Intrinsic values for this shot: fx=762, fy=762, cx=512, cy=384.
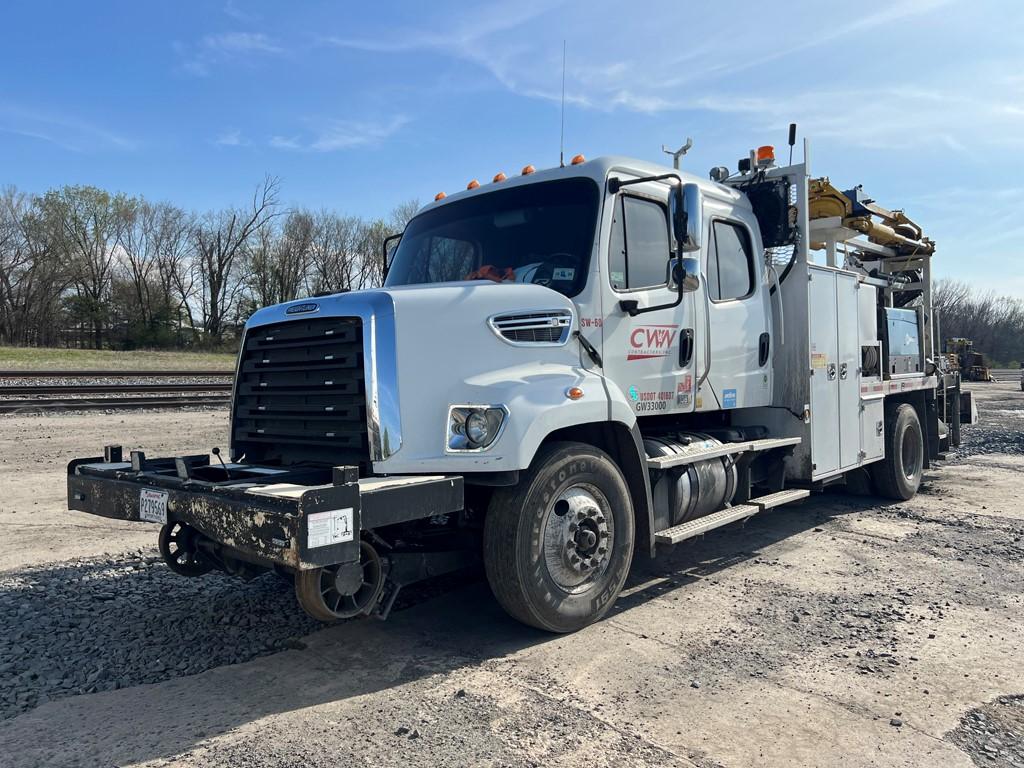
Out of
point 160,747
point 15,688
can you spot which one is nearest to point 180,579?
point 15,688

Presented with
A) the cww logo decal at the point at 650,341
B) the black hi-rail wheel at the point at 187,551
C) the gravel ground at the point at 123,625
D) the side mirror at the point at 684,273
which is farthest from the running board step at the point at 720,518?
the black hi-rail wheel at the point at 187,551

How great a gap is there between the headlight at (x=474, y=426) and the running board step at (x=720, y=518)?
63.9 inches

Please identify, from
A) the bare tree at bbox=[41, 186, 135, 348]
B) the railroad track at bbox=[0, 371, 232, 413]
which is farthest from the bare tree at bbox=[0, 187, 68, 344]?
the railroad track at bbox=[0, 371, 232, 413]

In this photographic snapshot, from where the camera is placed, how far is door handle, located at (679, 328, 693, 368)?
5438mm

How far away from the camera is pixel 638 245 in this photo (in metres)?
5.09

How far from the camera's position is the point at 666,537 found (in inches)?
194

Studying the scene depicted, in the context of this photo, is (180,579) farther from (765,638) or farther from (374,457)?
(765,638)

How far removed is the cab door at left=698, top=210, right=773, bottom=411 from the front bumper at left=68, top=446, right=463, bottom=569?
2.83 m

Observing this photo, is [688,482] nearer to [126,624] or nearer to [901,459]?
[126,624]

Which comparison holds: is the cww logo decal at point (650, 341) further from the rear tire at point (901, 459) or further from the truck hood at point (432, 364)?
the rear tire at point (901, 459)

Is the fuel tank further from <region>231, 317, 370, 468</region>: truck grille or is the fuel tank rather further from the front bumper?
<region>231, 317, 370, 468</region>: truck grille

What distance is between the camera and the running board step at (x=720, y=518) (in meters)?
4.96

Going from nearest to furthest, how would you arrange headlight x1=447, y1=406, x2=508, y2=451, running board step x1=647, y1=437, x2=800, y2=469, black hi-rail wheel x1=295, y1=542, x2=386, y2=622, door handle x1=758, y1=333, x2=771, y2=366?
black hi-rail wheel x1=295, y1=542, x2=386, y2=622 < headlight x1=447, y1=406, x2=508, y2=451 < running board step x1=647, y1=437, x2=800, y2=469 < door handle x1=758, y1=333, x2=771, y2=366

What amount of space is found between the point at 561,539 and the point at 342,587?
1.28 meters
